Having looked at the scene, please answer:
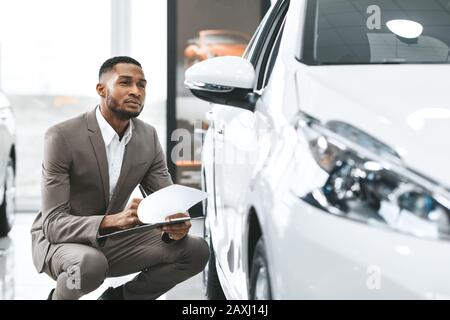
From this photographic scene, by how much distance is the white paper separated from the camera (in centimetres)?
A: 248

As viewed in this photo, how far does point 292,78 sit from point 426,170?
1.63 ft

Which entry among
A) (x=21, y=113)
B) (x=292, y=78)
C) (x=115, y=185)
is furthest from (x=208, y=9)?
(x=292, y=78)

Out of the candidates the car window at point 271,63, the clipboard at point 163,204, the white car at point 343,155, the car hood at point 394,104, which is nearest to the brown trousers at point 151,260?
the clipboard at point 163,204

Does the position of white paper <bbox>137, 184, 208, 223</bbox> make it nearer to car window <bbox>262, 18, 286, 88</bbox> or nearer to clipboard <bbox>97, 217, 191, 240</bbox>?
clipboard <bbox>97, 217, 191, 240</bbox>

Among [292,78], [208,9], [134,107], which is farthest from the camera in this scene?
[208,9]

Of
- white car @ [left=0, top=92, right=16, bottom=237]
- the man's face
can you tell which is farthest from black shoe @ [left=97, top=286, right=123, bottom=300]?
white car @ [left=0, top=92, right=16, bottom=237]

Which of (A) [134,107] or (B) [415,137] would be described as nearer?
(B) [415,137]

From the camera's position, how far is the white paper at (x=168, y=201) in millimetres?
2484

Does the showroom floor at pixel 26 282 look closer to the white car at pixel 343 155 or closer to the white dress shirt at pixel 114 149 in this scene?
the white dress shirt at pixel 114 149

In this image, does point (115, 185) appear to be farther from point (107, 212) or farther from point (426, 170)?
point (426, 170)

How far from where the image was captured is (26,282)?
4047 mm

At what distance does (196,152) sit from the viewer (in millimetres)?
6844

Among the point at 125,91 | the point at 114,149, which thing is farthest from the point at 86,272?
the point at 125,91

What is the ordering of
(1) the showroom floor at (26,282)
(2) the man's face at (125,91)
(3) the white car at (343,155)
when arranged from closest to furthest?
1. (3) the white car at (343,155)
2. (2) the man's face at (125,91)
3. (1) the showroom floor at (26,282)
